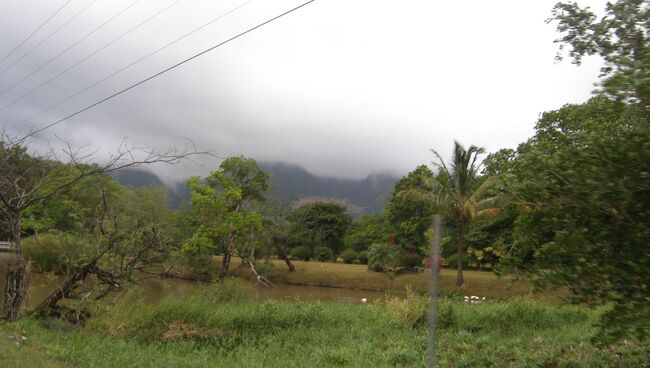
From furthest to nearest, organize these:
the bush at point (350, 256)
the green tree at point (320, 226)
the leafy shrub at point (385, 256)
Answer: the green tree at point (320, 226) → the bush at point (350, 256) → the leafy shrub at point (385, 256)

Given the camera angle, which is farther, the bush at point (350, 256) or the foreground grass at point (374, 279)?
the bush at point (350, 256)

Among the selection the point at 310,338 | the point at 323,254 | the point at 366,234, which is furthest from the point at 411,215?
the point at 310,338

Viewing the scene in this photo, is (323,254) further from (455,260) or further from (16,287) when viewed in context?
(16,287)

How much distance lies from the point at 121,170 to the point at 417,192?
947 inches

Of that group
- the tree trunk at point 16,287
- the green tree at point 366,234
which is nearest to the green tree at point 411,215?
the green tree at point 366,234

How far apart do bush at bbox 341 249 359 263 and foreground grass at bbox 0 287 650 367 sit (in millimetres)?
41687

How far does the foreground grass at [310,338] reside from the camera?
8.20 meters

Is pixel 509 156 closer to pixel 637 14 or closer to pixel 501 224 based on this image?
pixel 501 224

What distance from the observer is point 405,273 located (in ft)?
138

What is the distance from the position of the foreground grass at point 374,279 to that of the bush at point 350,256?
6505 millimetres

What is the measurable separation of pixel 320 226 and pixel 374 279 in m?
21.4

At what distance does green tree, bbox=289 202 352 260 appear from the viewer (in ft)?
201

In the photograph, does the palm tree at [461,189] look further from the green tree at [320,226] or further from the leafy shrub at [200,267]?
the green tree at [320,226]

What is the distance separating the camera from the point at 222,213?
40219 mm
